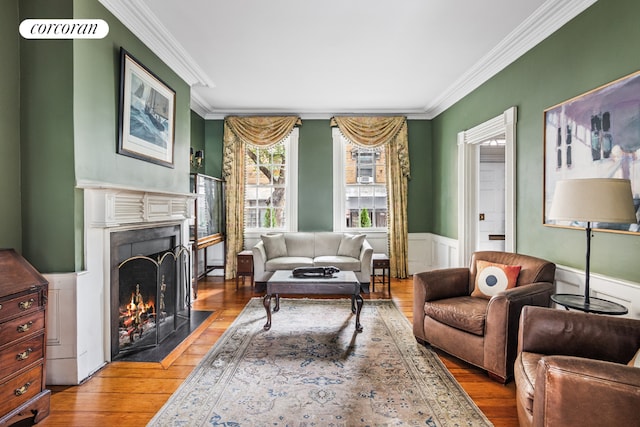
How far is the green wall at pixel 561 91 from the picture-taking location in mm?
2285

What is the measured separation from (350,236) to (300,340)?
97.0 inches

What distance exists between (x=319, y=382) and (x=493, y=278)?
1689 millimetres

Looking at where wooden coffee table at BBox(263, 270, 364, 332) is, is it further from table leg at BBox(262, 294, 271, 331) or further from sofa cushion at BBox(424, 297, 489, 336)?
sofa cushion at BBox(424, 297, 489, 336)

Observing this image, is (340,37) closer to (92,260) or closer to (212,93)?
(212,93)

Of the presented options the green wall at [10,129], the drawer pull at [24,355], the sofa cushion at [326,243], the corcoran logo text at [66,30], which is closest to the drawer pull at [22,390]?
the drawer pull at [24,355]

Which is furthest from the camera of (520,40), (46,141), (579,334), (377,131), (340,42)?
(377,131)

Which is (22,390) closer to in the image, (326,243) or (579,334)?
(579,334)

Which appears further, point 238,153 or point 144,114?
point 238,153

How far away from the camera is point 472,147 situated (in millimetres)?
4656

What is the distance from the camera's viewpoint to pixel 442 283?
309 centimetres

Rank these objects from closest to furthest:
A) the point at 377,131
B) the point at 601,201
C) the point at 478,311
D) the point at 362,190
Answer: the point at 601,201, the point at 478,311, the point at 377,131, the point at 362,190

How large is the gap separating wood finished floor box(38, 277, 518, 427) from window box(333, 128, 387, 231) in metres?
3.21

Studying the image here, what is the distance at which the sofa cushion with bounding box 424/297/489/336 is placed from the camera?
256 centimetres

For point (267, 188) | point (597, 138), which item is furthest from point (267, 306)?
point (597, 138)
